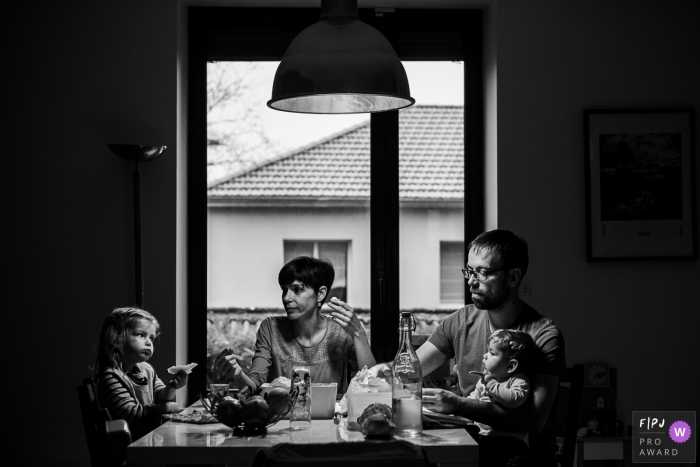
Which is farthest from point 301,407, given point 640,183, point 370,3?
point 370,3

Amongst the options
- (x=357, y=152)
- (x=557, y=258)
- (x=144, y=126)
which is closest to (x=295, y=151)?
(x=357, y=152)

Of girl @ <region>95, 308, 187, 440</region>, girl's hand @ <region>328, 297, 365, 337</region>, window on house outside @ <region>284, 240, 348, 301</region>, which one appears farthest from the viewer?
window on house outside @ <region>284, 240, 348, 301</region>

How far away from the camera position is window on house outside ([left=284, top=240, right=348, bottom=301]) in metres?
3.77

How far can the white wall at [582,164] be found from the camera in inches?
139

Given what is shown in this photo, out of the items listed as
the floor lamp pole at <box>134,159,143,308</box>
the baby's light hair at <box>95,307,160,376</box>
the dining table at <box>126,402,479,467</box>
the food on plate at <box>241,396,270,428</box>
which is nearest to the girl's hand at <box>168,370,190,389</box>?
the baby's light hair at <box>95,307,160,376</box>

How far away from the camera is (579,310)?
3.52 meters

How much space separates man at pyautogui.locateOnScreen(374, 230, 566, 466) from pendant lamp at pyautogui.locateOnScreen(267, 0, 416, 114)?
56cm

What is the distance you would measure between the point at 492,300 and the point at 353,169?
1.47 m

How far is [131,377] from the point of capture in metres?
2.52

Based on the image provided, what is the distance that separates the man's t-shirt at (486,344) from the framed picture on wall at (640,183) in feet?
3.52

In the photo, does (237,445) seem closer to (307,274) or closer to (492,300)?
(492,300)

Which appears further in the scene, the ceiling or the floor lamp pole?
the ceiling

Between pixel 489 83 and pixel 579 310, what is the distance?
1085 mm

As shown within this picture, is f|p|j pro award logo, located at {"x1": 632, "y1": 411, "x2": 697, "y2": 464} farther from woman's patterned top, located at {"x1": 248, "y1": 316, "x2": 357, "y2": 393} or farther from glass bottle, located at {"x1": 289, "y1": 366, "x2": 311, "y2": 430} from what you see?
glass bottle, located at {"x1": 289, "y1": 366, "x2": 311, "y2": 430}
